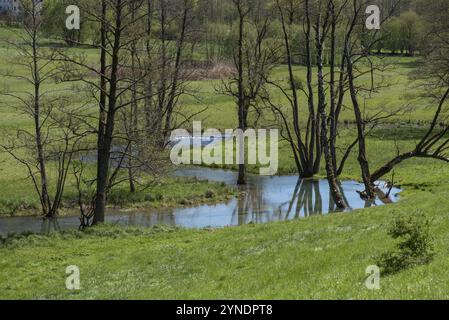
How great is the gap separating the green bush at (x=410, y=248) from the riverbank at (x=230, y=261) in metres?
0.35

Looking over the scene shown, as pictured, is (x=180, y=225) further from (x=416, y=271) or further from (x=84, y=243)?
(x=416, y=271)

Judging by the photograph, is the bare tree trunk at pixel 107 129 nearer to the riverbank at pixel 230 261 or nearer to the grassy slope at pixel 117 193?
the riverbank at pixel 230 261

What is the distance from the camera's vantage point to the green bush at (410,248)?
529 inches

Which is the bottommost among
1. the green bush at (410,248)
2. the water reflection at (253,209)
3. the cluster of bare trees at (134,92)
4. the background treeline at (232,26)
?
the water reflection at (253,209)

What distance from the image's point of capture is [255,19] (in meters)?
45.5

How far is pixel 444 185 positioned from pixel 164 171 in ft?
54.8

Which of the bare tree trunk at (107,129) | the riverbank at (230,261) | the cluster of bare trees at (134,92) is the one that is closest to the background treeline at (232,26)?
the cluster of bare trees at (134,92)

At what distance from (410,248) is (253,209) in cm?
1918

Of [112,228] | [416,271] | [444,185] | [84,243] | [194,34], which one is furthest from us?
[194,34]

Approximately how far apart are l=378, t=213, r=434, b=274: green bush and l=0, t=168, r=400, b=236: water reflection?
47.2ft

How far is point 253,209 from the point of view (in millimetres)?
32656

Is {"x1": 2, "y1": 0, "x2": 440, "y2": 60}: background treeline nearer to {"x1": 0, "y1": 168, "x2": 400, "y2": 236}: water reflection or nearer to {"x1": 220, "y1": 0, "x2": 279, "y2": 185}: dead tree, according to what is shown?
{"x1": 220, "y1": 0, "x2": 279, "y2": 185}: dead tree

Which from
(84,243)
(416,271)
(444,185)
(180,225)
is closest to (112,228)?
(84,243)
